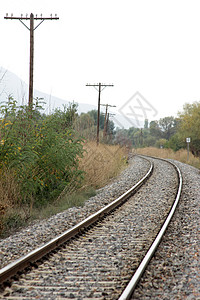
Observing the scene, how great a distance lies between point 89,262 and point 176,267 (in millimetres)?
1306

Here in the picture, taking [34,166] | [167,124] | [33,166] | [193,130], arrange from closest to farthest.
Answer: [34,166], [33,166], [193,130], [167,124]

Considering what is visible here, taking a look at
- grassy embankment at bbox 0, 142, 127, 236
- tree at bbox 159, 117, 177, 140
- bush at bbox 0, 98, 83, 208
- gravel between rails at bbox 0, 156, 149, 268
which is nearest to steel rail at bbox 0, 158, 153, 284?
gravel between rails at bbox 0, 156, 149, 268

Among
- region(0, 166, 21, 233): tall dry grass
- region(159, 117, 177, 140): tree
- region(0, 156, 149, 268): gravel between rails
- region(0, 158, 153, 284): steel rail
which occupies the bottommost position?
region(0, 156, 149, 268): gravel between rails

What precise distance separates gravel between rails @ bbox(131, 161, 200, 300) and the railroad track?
17 centimetres

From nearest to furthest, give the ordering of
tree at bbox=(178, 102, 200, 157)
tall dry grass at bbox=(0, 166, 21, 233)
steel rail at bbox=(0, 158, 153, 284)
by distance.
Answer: steel rail at bbox=(0, 158, 153, 284), tall dry grass at bbox=(0, 166, 21, 233), tree at bbox=(178, 102, 200, 157)

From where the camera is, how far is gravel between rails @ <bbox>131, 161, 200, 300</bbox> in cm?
385

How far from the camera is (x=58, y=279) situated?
13.4ft

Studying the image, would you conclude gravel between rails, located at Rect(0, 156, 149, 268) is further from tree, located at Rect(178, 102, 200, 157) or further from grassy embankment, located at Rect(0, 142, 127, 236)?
tree, located at Rect(178, 102, 200, 157)

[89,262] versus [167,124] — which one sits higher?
[167,124]

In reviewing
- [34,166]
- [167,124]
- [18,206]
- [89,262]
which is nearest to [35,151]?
[34,166]

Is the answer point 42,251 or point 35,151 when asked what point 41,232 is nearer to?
point 42,251

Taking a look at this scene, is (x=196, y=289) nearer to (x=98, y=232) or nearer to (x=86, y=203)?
(x=98, y=232)

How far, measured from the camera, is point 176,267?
4.67 meters

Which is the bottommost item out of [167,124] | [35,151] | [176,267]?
[176,267]
